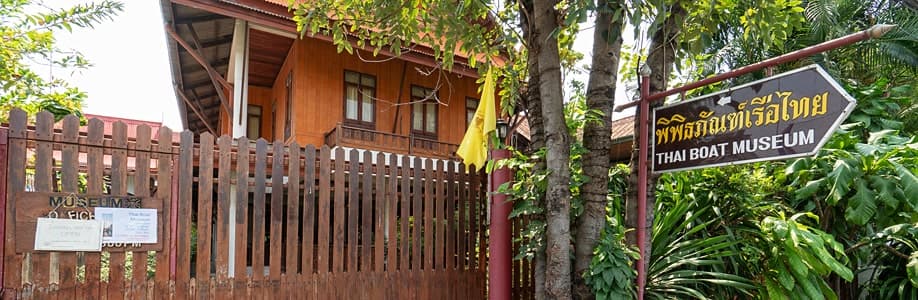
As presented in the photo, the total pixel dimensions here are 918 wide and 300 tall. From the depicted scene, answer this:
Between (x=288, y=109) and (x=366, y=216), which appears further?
(x=288, y=109)

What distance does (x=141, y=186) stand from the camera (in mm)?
3887

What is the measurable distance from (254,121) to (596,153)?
496 inches

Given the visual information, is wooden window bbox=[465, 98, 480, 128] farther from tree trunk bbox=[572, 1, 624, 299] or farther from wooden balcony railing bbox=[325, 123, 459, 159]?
tree trunk bbox=[572, 1, 624, 299]

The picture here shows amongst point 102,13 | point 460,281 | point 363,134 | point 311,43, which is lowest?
point 460,281

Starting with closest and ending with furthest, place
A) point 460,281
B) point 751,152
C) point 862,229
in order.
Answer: point 751,152, point 862,229, point 460,281

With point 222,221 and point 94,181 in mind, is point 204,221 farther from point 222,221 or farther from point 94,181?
point 94,181

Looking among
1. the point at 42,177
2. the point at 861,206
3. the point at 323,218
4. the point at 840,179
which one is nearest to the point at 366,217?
the point at 323,218

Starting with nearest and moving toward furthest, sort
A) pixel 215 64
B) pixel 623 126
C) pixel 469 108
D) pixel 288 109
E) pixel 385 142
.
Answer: pixel 385 142 < pixel 288 109 < pixel 469 108 < pixel 623 126 < pixel 215 64

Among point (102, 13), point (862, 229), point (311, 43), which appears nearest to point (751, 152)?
point (862, 229)

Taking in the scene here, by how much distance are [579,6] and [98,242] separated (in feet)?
11.3

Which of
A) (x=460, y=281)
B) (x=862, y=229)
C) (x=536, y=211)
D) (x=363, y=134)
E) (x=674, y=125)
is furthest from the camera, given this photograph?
(x=363, y=134)

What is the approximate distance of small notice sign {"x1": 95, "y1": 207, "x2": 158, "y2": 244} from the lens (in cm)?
377

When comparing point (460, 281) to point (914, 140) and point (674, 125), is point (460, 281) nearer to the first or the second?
point (674, 125)

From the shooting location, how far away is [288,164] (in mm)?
4617
